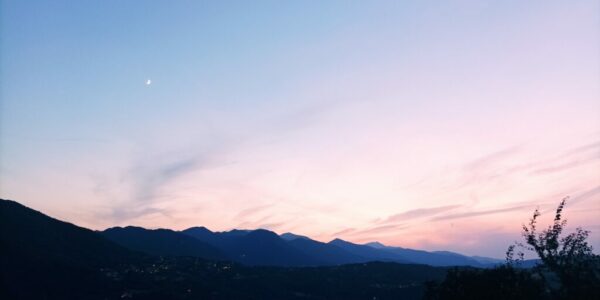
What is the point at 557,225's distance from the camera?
56.8 metres

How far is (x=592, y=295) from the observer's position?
1831 inches

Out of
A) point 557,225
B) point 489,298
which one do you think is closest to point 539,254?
point 557,225

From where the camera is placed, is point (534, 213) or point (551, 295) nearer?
point (551, 295)

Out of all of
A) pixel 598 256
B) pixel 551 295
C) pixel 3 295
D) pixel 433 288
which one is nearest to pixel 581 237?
pixel 598 256

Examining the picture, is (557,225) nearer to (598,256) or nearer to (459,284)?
(598,256)

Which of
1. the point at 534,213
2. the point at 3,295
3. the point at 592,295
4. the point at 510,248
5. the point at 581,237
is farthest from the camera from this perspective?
the point at 3,295

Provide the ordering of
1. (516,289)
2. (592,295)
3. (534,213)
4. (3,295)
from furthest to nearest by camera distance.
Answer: (3,295) → (534,213) → (516,289) → (592,295)

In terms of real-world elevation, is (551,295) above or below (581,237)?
below

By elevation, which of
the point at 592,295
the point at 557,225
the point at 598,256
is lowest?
the point at 592,295

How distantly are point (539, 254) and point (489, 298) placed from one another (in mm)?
9641

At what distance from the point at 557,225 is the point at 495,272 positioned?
912 centimetres

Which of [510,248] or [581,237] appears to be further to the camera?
[510,248]

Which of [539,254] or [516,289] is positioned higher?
[539,254]

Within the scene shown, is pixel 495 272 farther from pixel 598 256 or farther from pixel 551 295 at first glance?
pixel 598 256
